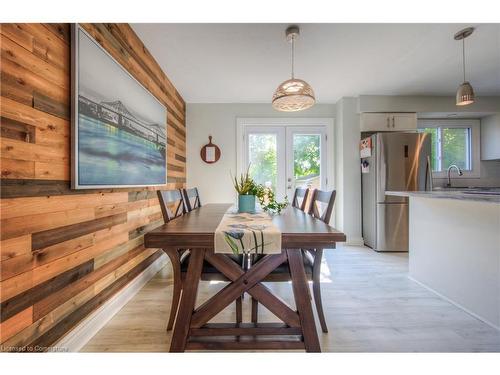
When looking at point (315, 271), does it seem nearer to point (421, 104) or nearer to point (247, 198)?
point (247, 198)

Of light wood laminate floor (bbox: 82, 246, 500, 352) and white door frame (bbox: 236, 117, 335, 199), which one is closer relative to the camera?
light wood laminate floor (bbox: 82, 246, 500, 352)

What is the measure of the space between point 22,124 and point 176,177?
7.74 ft

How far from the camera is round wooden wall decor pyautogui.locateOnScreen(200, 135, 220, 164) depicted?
12.8 feet

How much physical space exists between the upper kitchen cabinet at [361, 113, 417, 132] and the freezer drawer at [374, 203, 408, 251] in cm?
116

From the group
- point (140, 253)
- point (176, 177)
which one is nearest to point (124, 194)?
point (140, 253)

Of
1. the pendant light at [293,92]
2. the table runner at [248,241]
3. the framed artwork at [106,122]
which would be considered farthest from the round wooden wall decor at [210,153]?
the table runner at [248,241]

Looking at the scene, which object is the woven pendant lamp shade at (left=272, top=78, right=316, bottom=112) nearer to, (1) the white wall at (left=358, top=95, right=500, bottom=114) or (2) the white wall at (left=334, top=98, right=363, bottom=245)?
(2) the white wall at (left=334, top=98, right=363, bottom=245)

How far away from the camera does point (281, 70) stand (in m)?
2.77

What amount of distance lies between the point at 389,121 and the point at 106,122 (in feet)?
12.1

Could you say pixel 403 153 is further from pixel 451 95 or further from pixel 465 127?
pixel 465 127

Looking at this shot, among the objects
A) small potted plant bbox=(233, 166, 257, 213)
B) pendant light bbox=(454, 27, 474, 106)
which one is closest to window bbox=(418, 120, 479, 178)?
pendant light bbox=(454, 27, 474, 106)

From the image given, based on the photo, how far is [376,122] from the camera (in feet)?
11.8

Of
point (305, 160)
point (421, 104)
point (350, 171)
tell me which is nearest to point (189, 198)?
point (305, 160)

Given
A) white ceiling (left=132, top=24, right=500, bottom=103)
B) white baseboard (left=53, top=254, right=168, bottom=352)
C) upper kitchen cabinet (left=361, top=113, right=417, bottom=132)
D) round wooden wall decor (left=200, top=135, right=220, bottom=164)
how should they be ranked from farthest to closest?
round wooden wall decor (left=200, top=135, right=220, bottom=164) < upper kitchen cabinet (left=361, top=113, right=417, bottom=132) < white ceiling (left=132, top=24, right=500, bottom=103) < white baseboard (left=53, top=254, right=168, bottom=352)
